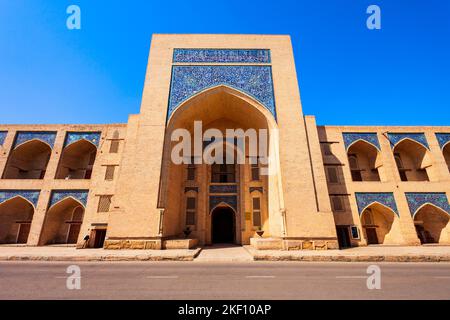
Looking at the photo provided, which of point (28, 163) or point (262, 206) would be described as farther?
point (28, 163)

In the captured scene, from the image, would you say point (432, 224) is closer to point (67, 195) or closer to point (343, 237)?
point (343, 237)

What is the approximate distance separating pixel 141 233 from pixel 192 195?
494 centimetres

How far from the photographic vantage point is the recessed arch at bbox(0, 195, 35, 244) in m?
13.6

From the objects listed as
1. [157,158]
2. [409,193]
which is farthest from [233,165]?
[409,193]

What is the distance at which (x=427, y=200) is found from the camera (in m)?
13.4

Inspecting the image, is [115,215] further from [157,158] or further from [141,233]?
[157,158]

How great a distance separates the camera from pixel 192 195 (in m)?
14.5

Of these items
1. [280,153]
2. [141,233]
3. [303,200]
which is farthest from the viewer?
[280,153]

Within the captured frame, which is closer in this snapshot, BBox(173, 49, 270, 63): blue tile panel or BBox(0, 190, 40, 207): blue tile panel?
BBox(0, 190, 40, 207): blue tile panel

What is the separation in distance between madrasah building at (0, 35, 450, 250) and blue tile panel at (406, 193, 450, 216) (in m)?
0.06

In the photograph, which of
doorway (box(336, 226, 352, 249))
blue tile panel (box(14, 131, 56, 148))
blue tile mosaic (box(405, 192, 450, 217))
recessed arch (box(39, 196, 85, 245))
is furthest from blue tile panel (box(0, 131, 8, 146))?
blue tile mosaic (box(405, 192, 450, 217))
